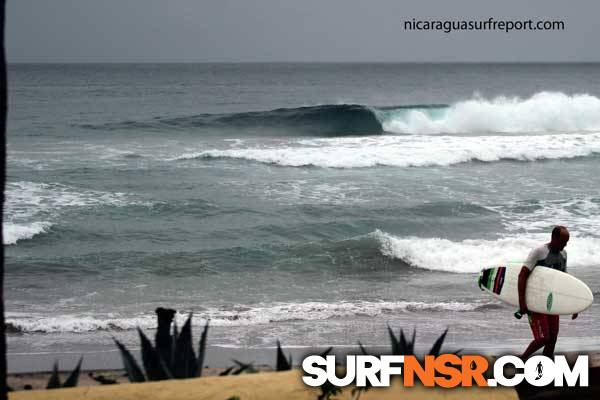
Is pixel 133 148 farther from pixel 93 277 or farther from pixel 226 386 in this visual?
pixel 226 386

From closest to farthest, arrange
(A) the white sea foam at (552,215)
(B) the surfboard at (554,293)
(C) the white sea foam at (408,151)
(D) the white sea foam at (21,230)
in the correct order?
(B) the surfboard at (554,293), (D) the white sea foam at (21,230), (A) the white sea foam at (552,215), (C) the white sea foam at (408,151)

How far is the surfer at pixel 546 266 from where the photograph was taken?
5.38m

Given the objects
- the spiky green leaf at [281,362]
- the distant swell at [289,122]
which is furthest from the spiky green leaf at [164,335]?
the distant swell at [289,122]

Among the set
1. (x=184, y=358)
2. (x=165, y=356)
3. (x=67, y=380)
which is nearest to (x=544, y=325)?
(x=184, y=358)

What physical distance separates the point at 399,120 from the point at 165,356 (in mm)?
35091

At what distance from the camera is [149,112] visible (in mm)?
44844

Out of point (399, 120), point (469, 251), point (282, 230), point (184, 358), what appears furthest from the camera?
point (399, 120)

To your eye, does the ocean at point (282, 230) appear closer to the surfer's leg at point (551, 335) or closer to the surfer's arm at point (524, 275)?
the surfer's leg at point (551, 335)

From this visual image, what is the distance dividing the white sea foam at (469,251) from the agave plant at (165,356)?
8.30 metres

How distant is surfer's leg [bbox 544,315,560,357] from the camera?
5605 mm

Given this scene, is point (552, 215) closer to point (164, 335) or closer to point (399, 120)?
point (164, 335)

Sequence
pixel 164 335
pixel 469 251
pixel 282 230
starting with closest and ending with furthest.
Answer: pixel 164 335, pixel 469 251, pixel 282 230

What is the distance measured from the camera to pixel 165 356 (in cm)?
459

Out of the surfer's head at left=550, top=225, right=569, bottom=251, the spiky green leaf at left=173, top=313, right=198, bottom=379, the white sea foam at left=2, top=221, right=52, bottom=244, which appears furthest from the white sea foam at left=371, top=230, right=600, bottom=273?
the spiky green leaf at left=173, top=313, right=198, bottom=379
